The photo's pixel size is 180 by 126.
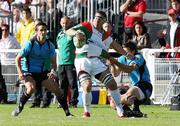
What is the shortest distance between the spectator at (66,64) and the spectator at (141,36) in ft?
6.84

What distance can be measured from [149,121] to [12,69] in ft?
29.8

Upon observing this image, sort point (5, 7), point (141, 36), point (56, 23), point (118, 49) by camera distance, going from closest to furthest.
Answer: point (118, 49) → point (141, 36) → point (56, 23) → point (5, 7)

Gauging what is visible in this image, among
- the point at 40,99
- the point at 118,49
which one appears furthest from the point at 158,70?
the point at 118,49

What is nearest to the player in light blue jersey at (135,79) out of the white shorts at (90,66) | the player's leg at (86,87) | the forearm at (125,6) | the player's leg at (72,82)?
the white shorts at (90,66)

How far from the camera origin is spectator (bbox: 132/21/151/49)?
2245 cm

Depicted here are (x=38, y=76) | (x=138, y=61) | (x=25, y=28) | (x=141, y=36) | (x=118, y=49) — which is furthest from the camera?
(x=25, y=28)

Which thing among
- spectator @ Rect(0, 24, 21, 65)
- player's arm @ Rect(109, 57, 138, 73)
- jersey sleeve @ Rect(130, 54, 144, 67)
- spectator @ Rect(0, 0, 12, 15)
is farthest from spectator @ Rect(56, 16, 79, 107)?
player's arm @ Rect(109, 57, 138, 73)

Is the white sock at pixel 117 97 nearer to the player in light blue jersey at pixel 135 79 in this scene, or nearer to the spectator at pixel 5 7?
the player in light blue jersey at pixel 135 79

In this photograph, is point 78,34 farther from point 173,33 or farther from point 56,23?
point 56,23

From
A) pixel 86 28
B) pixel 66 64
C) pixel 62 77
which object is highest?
pixel 86 28

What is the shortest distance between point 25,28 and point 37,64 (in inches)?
214

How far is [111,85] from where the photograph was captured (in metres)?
16.4

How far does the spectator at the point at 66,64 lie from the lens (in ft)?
69.8

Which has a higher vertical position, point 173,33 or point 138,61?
point 173,33
